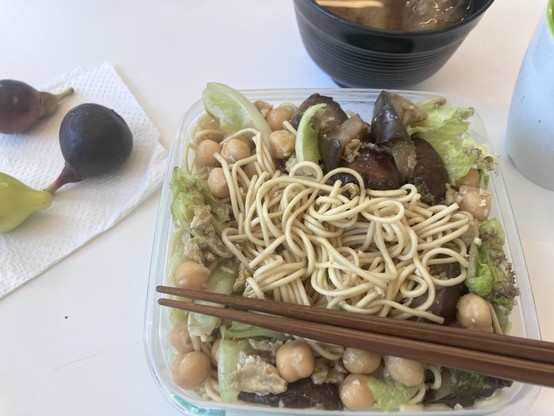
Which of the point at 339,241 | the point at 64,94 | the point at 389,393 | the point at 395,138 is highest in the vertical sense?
the point at 64,94

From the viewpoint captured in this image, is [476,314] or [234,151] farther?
Result: [234,151]

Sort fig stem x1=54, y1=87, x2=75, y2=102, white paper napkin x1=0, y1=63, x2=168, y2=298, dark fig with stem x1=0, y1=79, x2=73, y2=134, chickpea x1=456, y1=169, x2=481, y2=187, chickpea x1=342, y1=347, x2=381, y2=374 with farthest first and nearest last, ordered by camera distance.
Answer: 1. fig stem x1=54, y1=87, x2=75, y2=102
2. dark fig with stem x1=0, y1=79, x2=73, y2=134
3. white paper napkin x1=0, y1=63, x2=168, y2=298
4. chickpea x1=456, y1=169, x2=481, y2=187
5. chickpea x1=342, y1=347, x2=381, y2=374

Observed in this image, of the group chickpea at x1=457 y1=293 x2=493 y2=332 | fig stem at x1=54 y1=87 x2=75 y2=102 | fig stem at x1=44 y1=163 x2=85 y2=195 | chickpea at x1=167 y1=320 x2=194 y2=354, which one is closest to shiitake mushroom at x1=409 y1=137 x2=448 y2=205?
chickpea at x1=457 y1=293 x2=493 y2=332

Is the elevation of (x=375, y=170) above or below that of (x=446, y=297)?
above

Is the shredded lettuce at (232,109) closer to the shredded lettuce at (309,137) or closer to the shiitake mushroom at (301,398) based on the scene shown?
the shredded lettuce at (309,137)

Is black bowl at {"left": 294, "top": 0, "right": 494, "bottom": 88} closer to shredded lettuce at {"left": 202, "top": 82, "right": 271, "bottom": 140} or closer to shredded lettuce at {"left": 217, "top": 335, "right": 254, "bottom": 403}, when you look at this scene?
shredded lettuce at {"left": 202, "top": 82, "right": 271, "bottom": 140}

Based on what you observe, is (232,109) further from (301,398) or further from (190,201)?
(301,398)

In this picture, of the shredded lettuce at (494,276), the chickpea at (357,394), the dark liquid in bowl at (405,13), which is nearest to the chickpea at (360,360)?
the chickpea at (357,394)

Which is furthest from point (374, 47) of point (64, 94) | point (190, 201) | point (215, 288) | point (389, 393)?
point (64, 94)
